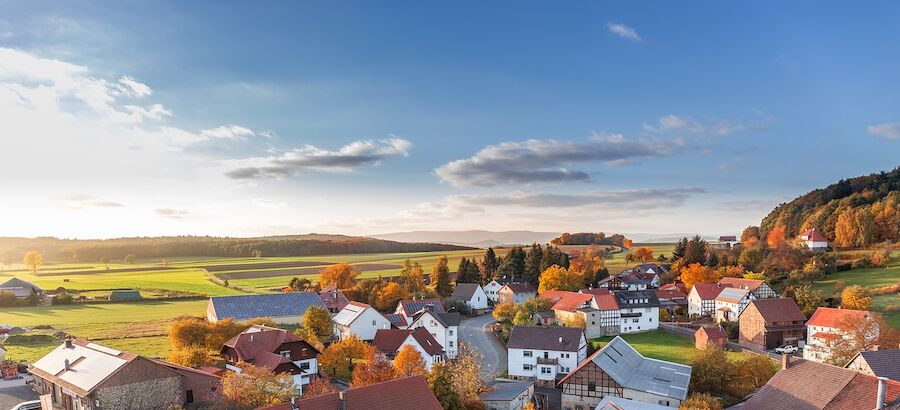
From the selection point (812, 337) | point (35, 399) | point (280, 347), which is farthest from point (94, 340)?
point (812, 337)

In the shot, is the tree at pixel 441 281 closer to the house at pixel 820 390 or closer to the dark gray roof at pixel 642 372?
the dark gray roof at pixel 642 372

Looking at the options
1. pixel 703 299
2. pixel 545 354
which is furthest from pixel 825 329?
pixel 545 354

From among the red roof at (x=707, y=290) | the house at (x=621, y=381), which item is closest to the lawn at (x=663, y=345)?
the house at (x=621, y=381)

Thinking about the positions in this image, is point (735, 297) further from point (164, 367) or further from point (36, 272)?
point (36, 272)

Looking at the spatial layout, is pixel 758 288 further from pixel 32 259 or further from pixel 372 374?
pixel 32 259

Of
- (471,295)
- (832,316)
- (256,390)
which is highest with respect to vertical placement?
(832,316)
